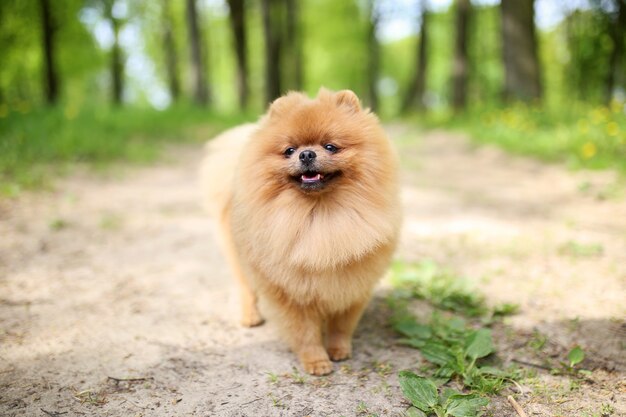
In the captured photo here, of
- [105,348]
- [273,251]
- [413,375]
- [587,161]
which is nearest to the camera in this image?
[413,375]

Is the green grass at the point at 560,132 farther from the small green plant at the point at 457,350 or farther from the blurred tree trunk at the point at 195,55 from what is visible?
the blurred tree trunk at the point at 195,55

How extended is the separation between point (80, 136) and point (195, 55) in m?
5.72

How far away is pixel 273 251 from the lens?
2512 mm

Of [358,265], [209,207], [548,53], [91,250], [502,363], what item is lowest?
[502,363]

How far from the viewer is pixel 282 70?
1928 centimetres

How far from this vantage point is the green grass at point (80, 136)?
5730mm

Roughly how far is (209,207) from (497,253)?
2.63 m

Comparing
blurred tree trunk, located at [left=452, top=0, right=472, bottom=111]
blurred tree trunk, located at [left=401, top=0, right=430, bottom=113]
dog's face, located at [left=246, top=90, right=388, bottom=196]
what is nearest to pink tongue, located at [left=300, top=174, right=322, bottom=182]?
dog's face, located at [left=246, top=90, right=388, bottom=196]

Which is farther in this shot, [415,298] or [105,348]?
[415,298]

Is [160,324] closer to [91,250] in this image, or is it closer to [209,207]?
[209,207]

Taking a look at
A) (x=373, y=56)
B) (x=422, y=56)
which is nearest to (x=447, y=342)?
(x=422, y=56)

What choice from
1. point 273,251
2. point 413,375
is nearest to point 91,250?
point 273,251

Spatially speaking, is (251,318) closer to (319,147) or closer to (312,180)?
(312,180)

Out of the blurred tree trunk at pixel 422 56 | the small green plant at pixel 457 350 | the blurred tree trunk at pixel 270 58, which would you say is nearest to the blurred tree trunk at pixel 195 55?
the blurred tree trunk at pixel 270 58
